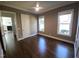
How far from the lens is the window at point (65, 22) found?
3.34m

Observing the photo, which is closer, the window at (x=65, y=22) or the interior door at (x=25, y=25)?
the window at (x=65, y=22)

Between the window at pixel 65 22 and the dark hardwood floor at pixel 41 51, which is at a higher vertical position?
the window at pixel 65 22

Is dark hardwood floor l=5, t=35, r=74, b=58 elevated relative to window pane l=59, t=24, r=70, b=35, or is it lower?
lower

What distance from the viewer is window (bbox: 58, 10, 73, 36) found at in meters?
3.34

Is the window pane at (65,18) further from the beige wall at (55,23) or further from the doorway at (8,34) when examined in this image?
the doorway at (8,34)

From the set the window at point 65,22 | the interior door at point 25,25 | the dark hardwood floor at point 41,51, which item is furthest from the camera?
the interior door at point 25,25

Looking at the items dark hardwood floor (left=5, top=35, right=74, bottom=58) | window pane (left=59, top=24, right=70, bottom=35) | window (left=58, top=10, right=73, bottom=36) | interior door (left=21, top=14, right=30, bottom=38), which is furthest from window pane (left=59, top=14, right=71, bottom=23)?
interior door (left=21, top=14, right=30, bottom=38)

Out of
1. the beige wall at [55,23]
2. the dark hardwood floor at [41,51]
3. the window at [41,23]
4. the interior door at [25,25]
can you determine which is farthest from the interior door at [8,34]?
the beige wall at [55,23]

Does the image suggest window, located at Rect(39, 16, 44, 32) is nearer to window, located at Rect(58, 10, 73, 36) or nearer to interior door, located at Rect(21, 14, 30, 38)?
interior door, located at Rect(21, 14, 30, 38)

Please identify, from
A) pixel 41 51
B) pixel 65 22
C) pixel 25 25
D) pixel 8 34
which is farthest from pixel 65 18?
pixel 8 34

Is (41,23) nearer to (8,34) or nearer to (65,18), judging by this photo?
(65,18)

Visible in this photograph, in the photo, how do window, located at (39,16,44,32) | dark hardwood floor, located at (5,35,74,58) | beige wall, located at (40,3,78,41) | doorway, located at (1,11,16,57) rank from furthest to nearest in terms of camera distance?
window, located at (39,16,44,32) → beige wall, located at (40,3,78,41) → doorway, located at (1,11,16,57) → dark hardwood floor, located at (5,35,74,58)

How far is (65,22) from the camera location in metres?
3.64

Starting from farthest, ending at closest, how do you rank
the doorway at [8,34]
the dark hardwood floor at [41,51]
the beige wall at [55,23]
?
the beige wall at [55,23]
the doorway at [8,34]
the dark hardwood floor at [41,51]
